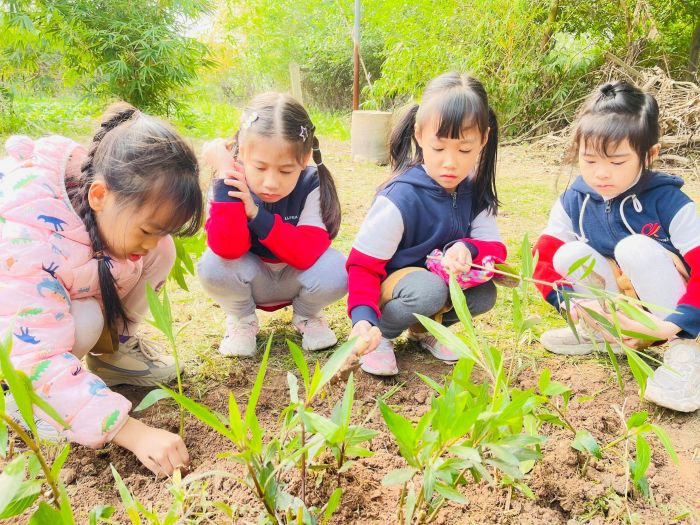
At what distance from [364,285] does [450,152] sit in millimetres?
420

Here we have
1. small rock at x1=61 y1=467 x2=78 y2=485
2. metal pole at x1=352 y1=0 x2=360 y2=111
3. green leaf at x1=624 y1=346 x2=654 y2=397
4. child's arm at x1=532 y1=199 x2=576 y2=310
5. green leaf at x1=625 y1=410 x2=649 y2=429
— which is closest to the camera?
green leaf at x1=624 y1=346 x2=654 y2=397

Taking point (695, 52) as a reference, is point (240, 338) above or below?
below

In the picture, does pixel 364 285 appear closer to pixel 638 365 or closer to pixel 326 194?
pixel 326 194

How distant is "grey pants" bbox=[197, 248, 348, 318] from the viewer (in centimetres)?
165

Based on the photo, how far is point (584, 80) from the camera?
217 inches

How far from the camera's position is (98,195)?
113 cm

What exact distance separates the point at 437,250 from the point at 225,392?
0.69m

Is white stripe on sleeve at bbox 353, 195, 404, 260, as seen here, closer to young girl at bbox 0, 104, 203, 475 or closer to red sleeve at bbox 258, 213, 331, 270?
red sleeve at bbox 258, 213, 331, 270

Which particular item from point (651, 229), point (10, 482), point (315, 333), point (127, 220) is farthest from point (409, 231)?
point (10, 482)

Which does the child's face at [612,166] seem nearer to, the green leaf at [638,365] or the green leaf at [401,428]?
the green leaf at [638,365]

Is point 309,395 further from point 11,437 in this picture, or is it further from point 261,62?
point 261,62

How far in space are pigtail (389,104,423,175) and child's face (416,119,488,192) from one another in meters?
0.08

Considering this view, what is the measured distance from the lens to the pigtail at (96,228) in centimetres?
117

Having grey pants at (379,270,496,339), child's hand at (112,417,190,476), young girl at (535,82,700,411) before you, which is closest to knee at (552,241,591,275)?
young girl at (535,82,700,411)
